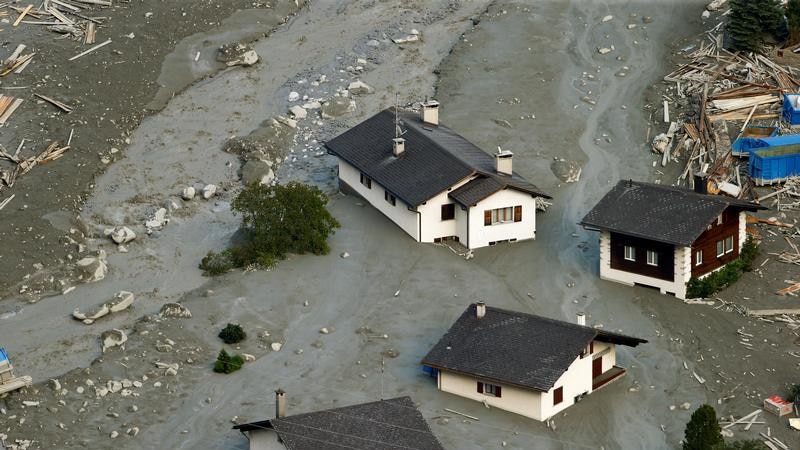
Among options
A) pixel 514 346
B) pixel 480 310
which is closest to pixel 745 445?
pixel 514 346

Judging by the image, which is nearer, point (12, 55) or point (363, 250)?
point (363, 250)

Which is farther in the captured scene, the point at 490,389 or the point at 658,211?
the point at 658,211

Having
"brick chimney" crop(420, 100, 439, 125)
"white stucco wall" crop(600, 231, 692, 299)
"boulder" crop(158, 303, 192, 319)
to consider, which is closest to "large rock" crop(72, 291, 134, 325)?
"boulder" crop(158, 303, 192, 319)

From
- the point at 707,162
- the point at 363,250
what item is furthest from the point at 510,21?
the point at 363,250

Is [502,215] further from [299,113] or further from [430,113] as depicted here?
[299,113]

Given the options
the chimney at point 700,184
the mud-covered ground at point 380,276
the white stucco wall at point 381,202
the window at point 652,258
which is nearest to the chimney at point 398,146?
the white stucco wall at point 381,202

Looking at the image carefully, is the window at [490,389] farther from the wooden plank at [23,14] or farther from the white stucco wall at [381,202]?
the wooden plank at [23,14]

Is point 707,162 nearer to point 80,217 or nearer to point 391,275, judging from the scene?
point 391,275
